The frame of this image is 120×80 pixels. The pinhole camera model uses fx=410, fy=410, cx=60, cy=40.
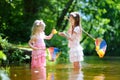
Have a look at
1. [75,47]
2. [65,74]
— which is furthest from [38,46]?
[65,74]

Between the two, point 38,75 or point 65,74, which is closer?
point 38,75

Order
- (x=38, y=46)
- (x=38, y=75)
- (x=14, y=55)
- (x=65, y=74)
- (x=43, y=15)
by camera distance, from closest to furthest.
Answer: (x=38, y=75) → (x=65, y=74) → (x=38, y=46) → (x=14, y=55) → (x=43, y=15)

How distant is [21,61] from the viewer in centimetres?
1742

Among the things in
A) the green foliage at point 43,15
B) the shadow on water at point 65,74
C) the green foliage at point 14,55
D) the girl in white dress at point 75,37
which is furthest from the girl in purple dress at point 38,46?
the green foliage at point 43,15

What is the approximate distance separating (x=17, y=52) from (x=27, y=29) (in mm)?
8771

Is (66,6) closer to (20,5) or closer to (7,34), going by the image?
(20,5)

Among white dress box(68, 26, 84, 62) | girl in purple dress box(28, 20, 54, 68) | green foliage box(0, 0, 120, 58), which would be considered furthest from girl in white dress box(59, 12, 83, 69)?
green foliage box(0, 0, 120, 58)

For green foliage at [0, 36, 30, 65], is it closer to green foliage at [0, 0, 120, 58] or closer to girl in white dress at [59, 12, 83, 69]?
green foliage at [0, 0, 120, 58]

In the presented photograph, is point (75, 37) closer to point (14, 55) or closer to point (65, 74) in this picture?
point (65, 74)

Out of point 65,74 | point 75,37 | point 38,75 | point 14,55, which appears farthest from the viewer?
point 14,55

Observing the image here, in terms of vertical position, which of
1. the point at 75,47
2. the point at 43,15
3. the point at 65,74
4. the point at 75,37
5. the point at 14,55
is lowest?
the point at 65,74

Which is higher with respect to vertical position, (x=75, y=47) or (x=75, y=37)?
(x=75, y=37)

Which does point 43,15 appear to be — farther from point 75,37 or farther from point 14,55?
point 75,37

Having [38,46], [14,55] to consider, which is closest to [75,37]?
[38,46]
